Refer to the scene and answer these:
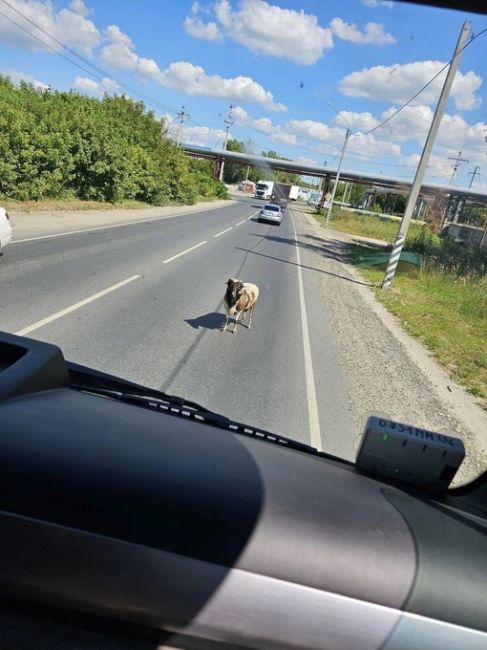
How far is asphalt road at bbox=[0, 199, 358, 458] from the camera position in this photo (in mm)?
5188

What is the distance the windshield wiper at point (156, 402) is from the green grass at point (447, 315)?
227 inches


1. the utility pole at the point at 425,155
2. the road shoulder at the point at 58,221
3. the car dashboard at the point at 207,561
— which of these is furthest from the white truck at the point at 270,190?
the car dashboard at the point at 207,561

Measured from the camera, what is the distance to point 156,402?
218 cm

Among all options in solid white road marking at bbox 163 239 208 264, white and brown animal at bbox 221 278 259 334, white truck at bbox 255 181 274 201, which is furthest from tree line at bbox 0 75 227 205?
white truck at bbox 255 181 274 201

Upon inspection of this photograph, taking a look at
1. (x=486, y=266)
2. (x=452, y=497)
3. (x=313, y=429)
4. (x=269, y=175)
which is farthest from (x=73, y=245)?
(x=269, y=175)

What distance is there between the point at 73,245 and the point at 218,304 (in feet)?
20.7

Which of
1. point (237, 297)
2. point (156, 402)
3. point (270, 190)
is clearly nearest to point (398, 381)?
point (237, 297)

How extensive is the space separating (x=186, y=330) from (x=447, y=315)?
829cm

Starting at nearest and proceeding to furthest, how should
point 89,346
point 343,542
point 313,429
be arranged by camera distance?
point 343,542, point 313,429, point 89,346

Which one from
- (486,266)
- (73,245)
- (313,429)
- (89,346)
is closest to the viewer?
(313,429)

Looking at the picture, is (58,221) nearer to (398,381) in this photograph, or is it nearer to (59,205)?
(59,205)

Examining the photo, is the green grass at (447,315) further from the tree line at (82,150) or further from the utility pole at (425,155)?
the tree line at (82,150)

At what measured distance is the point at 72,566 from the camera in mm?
1160

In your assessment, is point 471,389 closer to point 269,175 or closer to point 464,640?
point 464,640
